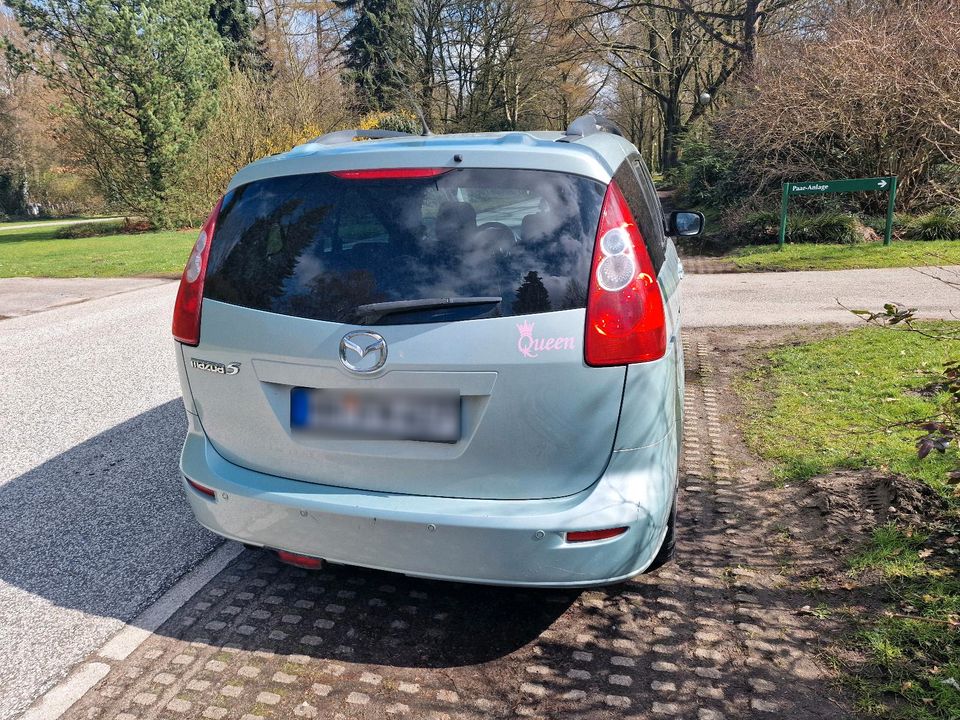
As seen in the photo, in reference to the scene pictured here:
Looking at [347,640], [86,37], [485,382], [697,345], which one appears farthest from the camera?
[86,37]

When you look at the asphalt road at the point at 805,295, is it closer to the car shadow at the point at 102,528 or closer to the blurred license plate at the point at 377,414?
the car shadow at the point at 102,528

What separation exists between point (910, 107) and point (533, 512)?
14765 millimetres

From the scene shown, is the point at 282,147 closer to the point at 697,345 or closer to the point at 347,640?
the point at 697,345

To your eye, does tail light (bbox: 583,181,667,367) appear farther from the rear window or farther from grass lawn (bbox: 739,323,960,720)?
grass lawn (bbox: 739,323,960,720)

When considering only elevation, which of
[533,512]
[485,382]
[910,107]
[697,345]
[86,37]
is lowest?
[697,345]

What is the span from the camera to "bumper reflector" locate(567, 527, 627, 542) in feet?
8.11

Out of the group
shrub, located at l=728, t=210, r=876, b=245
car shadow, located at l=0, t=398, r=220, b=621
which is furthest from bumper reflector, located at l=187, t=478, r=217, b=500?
shrub, located at l=728, t=210, r=876, b=245

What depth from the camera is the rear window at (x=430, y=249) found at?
8.25ft

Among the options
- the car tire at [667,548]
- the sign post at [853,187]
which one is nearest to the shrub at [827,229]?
the sign post at [853,187]

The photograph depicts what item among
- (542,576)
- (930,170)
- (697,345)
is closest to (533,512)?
(542,576)

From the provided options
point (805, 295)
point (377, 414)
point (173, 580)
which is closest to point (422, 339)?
point (377, 414)

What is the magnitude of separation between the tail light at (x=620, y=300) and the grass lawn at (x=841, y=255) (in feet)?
35.1

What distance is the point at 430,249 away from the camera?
2.59 m

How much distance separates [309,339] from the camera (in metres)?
2.61
